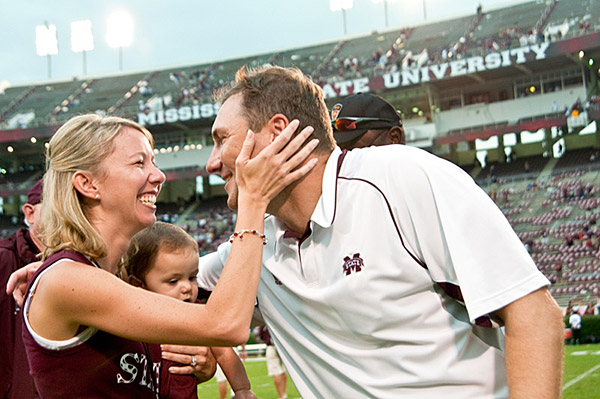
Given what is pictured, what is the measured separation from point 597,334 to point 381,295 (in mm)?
21026

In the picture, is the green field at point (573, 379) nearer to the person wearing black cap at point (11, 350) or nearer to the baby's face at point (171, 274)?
the person wearing black cap at point (11, 350)

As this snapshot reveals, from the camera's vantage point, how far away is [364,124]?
13.0ft

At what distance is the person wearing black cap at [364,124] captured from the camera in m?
3.96

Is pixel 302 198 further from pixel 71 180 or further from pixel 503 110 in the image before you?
pixel 503 110

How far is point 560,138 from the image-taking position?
3984 centimetres

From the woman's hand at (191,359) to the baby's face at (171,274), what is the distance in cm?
25

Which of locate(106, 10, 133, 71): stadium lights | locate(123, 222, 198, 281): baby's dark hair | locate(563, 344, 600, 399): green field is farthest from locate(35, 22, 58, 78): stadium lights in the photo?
locate(123, 222, 198, 281): baby's dark hair

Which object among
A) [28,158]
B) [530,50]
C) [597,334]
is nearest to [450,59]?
[530,50]

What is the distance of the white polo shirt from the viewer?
2.08 metres

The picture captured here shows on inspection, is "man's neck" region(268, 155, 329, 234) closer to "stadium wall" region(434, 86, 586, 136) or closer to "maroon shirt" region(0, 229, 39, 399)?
"maroon shirt" region(0, 229, 39, 399)

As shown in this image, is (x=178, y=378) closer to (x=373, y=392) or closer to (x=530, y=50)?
(x=373, y=392)

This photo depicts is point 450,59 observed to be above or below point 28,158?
above

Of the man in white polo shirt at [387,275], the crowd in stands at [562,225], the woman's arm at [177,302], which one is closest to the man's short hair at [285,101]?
the man in white polo shirt at [387,275]

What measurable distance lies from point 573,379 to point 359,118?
34.1ft
